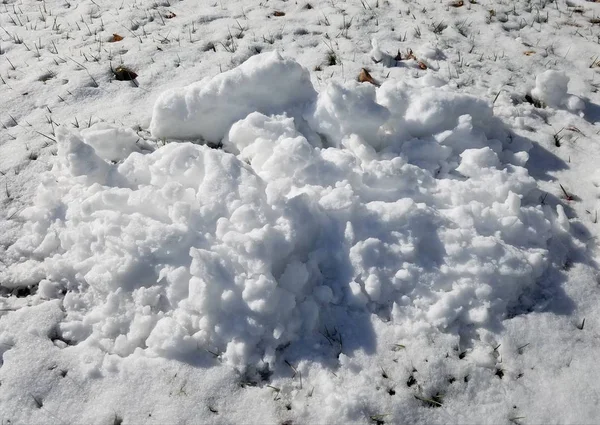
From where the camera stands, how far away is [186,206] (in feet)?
10.7

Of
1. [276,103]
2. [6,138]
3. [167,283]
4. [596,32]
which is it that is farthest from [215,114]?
[596,32]

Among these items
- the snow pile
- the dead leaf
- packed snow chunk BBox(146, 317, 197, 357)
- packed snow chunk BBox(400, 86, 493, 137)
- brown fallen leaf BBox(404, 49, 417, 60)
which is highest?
packed snow chunk BBox(400, 86, 493, 137)

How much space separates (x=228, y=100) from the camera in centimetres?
409

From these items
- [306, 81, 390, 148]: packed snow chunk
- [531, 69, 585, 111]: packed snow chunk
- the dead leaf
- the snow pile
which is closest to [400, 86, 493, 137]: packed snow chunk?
the snow pile

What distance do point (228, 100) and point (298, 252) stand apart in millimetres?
1520

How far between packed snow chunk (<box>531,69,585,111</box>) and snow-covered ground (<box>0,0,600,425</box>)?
19 millimetres

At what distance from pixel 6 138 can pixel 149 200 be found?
75.0 inches

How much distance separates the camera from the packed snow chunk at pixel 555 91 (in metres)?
4.62

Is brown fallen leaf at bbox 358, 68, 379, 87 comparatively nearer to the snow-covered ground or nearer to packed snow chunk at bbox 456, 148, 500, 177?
the snow-covered ground

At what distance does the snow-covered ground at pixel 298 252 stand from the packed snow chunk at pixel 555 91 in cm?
2

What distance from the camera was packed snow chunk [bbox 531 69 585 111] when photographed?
15.2 ft

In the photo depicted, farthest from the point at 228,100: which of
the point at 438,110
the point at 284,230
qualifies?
the point at 438,110

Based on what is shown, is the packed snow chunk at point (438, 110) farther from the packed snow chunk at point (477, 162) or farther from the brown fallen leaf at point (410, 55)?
the brown fallen leaf at point (410, 55)

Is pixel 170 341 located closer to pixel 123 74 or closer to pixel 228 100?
pixel 228 100
